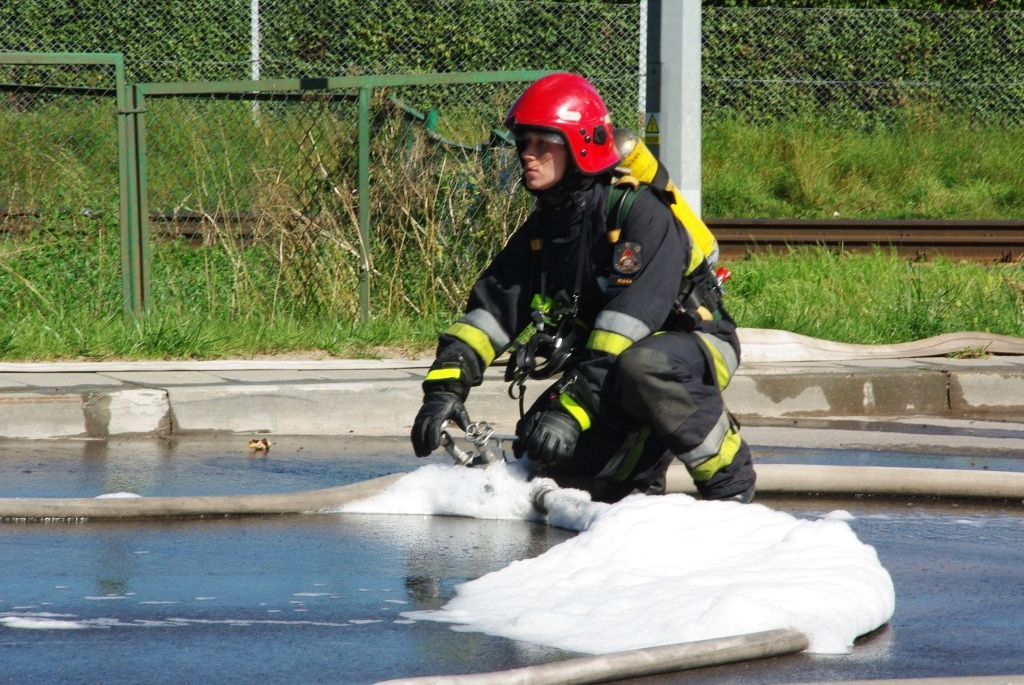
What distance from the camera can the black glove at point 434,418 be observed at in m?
4.74

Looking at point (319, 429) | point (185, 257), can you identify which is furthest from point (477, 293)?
point (185, 257)

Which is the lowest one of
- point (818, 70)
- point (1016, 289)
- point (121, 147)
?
point (1016, 289)

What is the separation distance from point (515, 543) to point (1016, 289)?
6.69 m

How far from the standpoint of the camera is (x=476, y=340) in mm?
5008

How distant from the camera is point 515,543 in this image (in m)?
4.70

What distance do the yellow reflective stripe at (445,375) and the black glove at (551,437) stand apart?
335mm

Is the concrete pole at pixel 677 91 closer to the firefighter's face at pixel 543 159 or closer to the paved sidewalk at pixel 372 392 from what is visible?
the paved sidewalk at pixel 372 392

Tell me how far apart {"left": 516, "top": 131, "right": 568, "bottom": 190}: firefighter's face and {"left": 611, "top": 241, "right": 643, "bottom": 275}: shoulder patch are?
315 millimetres

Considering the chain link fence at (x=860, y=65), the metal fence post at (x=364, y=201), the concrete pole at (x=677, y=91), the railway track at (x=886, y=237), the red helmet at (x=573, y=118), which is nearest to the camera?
the red helmet at (x=573, y=118)

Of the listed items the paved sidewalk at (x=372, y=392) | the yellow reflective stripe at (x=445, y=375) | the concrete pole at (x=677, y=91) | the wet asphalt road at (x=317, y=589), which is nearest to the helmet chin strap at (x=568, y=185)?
the yellow reflective stripe at (x=445, y=375)

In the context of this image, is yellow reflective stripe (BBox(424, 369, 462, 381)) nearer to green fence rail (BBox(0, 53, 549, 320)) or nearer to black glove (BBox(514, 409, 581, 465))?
black glove (BBox(514, 409, 581, 465))

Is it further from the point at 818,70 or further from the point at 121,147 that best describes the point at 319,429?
the point at 818,70

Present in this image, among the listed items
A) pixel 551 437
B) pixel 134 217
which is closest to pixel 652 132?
pixel 134 217

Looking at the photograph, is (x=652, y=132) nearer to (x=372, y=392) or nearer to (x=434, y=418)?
(x=372, y=392)
